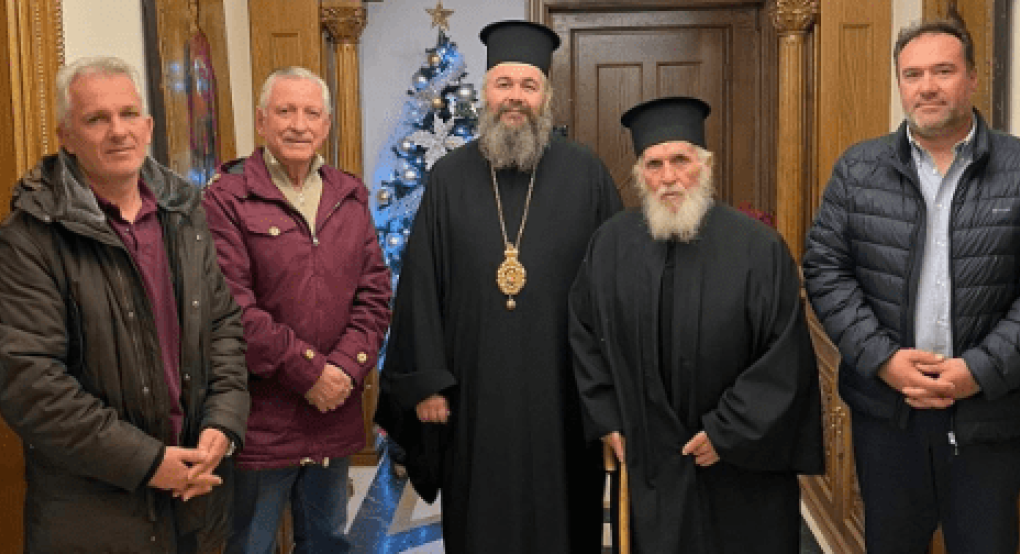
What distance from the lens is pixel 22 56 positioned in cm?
307

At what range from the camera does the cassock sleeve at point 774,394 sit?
119 inches

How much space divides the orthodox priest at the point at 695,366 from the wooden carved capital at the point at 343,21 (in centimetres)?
313

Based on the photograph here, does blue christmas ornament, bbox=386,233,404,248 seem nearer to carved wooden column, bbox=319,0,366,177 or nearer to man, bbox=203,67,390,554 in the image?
carved wooden column, bbox=319,0,366,177

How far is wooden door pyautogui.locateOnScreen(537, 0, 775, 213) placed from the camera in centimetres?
694

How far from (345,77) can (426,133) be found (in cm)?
78

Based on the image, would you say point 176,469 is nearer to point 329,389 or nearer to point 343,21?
point 329,389

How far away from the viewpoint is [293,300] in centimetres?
327

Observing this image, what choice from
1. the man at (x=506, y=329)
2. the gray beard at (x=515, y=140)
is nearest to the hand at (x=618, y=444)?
the man at (x=506, y=329)

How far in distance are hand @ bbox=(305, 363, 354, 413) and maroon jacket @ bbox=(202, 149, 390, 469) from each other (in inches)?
1.0

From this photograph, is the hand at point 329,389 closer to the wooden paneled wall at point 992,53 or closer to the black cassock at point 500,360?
the black cassock at point 500,360

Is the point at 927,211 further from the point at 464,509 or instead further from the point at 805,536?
the point at 805,536

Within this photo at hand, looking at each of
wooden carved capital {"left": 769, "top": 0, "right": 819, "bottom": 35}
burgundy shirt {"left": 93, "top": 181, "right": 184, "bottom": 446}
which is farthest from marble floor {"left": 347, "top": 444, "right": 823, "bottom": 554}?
wooden carved capital {"left": 769, "top": 0, "right": 819, "bottom": 35}

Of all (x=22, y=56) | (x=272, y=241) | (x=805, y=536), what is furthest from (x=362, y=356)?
(x=805, y=536)

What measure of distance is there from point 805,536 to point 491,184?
241 centimetres
